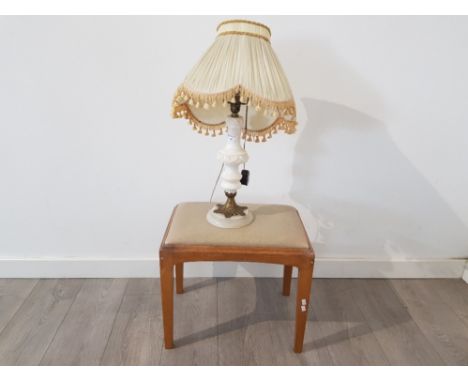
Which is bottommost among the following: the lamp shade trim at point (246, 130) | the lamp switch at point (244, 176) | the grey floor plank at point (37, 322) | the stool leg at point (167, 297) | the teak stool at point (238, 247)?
the grey floor plank at point (37, 322)

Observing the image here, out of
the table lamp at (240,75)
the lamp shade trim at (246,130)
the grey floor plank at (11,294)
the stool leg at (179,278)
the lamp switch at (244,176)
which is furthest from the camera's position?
the stool leg at (179,278)

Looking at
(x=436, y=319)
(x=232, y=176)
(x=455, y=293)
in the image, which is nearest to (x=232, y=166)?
(x=232, y=176)

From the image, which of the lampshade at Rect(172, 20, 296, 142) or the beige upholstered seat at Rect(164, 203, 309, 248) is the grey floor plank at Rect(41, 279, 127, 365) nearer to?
the beige upholstered seat at Rect(164, 203, 309, 248)

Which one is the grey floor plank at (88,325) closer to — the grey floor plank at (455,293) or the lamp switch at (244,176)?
the lamp switch at (244,176)

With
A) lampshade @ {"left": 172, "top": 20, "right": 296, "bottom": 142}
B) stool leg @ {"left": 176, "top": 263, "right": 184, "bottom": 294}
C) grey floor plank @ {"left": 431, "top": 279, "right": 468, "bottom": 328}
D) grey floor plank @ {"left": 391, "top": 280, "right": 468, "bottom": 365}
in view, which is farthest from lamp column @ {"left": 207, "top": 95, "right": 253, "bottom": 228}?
grey floor plank @ {"left": 431, "top": 279, "right": 468, "bottom": 328}

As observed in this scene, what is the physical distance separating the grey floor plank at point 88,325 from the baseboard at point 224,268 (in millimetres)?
76

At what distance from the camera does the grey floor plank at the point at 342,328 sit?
116 cm

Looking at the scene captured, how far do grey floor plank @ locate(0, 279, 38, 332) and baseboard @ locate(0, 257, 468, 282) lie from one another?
1.4 inches

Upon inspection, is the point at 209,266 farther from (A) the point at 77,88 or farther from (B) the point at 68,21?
(B) the point at 68,21

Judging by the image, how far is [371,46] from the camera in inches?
48.1

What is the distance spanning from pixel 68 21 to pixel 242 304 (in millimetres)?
1385

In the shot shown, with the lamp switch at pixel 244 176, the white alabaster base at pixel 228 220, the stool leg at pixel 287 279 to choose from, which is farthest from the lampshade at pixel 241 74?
the stool leg at pixel 287 279
